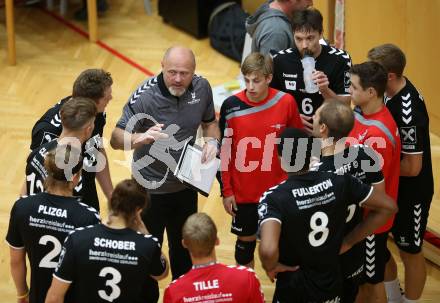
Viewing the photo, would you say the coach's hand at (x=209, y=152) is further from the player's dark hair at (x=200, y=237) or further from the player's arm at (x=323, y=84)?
the player's dark hair at (x=200, y=237)

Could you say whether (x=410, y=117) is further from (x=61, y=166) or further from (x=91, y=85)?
(x=61, y=166)

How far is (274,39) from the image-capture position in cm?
656

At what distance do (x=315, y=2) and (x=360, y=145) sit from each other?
381cm

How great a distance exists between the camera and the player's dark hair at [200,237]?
430 centimetres

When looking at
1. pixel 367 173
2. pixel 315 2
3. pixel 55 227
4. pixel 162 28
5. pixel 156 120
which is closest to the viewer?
pixel 55 227

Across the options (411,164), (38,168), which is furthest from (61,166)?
(411,164)

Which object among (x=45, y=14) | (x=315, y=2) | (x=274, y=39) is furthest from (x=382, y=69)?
(x=45, y=14)

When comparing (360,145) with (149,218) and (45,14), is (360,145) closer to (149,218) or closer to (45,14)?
(149,218)

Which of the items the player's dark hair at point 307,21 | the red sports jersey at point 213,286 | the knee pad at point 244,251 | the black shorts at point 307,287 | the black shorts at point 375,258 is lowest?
the knee pad at point 244,251

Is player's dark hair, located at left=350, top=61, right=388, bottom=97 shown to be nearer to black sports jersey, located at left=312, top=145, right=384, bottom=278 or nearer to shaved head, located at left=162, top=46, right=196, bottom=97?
black sports jersey, located at left=312, top=145, right=384, bottom=278

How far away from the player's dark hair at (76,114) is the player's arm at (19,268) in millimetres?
790

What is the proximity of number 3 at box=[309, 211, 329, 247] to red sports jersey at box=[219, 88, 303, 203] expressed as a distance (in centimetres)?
108

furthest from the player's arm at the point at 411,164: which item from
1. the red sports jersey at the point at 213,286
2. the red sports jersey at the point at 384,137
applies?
the red sports jersey at the point at 213,286

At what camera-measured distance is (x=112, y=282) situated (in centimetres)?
443
